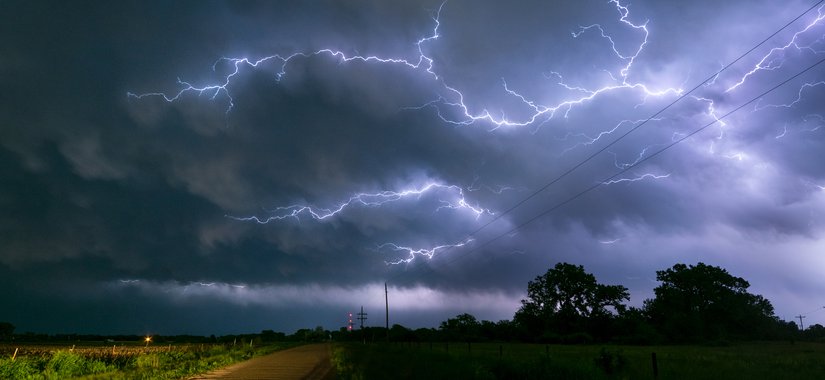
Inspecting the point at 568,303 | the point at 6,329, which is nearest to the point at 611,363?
the point at 568,303

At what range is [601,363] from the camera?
59.1 ft

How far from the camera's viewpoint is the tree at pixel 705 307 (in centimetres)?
6119

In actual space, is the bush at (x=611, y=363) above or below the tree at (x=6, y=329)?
above

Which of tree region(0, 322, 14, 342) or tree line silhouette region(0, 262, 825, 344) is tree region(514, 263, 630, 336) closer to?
tree line silhouette region(0, 262, 825, 344)

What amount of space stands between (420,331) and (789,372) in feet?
238

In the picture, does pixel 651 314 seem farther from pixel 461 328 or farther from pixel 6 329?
pixel 6 329

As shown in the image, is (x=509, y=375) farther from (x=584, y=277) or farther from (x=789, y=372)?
(x=584, y=277)

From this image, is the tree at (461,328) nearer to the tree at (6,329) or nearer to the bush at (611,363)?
the bush at (611,363)

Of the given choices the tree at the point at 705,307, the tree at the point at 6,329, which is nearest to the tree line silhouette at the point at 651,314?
the tree at the point at 705,307

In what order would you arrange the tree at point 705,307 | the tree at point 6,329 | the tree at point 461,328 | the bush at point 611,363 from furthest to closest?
1. the tree at point 6,329
2. the tree at point 461,328
3. the tree at point 705,307
4. the bush at point 611,363

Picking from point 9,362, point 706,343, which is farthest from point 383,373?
point 706,343

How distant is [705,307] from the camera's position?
66.7 m

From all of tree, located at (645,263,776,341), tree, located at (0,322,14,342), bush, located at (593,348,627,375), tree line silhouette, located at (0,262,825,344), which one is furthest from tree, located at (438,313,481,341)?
tree, located at (0,322,14,342)

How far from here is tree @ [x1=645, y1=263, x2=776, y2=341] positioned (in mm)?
61188
